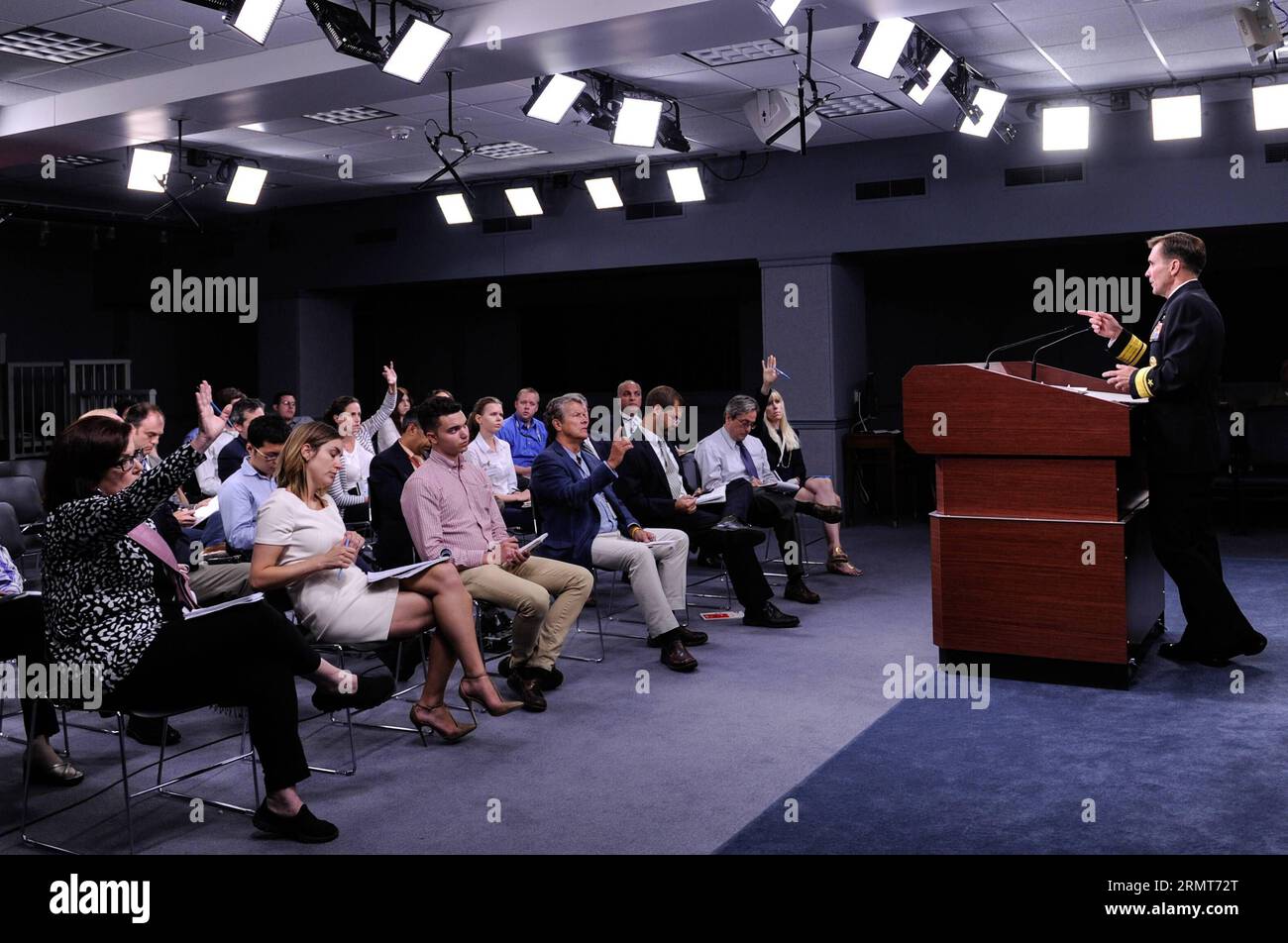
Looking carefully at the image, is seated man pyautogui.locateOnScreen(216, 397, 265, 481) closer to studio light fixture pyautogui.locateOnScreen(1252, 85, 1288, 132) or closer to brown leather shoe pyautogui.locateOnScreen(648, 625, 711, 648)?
brown leather shoe pyautogui.locateOnScreen(648, 625, 711, 648)

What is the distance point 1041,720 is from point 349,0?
199 inches

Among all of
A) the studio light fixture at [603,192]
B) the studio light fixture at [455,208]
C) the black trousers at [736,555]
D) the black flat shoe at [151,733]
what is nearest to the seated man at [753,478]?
the black trousers at [736,555]

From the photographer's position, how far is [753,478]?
6836mm

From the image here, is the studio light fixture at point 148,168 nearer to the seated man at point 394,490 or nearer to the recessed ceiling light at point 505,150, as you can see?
the recessed ceiling light at point 505,150

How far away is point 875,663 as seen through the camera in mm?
5195

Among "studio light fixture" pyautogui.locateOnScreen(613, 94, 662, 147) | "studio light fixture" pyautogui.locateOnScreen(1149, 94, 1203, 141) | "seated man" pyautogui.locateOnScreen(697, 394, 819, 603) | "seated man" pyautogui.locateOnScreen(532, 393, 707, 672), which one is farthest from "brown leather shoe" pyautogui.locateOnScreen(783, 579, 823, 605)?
"studio light fixture" pyautogui.locateOnScreen(1149, 94, 1203, 141)

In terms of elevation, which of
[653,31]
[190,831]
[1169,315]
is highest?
[653,31]

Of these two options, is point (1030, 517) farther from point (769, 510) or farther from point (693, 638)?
point (769, 510)

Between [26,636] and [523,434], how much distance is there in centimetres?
454

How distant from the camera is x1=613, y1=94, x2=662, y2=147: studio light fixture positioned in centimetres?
805

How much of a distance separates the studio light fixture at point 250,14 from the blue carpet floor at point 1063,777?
172 inches

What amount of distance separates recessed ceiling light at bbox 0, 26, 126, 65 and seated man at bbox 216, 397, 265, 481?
2520mm
